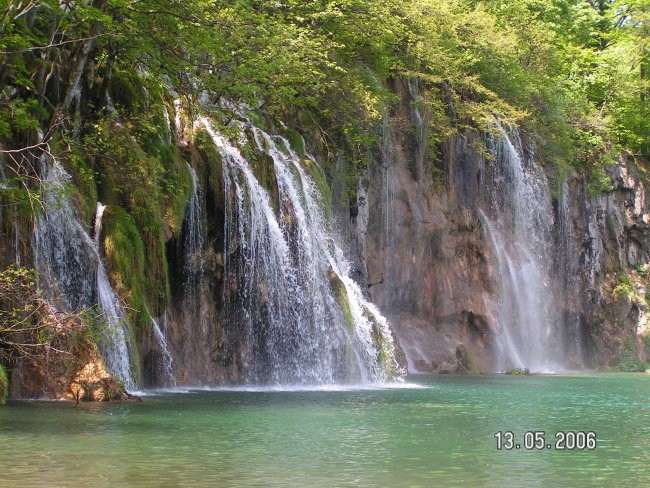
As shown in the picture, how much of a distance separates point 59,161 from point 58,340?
441 cm

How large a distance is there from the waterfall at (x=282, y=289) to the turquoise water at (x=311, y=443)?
15.7 feet

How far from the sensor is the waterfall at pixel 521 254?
35750 mm

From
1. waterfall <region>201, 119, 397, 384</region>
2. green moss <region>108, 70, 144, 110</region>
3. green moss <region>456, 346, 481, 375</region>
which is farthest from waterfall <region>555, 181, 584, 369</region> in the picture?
green moss <region>108, 70, 144, 110</region>

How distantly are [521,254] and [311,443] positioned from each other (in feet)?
88.9

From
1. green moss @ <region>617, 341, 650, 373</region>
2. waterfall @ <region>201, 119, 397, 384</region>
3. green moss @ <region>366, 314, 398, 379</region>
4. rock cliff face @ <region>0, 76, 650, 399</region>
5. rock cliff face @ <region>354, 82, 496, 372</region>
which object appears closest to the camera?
rock cliff face @ <region>0, 76, 650, 399</region>

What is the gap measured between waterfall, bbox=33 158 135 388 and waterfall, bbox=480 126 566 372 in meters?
20.7

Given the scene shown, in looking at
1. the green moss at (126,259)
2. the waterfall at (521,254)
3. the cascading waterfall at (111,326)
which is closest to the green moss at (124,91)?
the green moss at (126,259)

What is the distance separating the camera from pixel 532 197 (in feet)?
123

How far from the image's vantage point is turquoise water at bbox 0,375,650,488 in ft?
28.2

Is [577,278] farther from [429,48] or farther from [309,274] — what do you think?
[309,274]

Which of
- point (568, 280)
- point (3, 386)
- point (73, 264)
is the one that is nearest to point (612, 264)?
point (568, 280)

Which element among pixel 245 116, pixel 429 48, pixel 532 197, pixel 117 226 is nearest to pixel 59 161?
pixel 117 226

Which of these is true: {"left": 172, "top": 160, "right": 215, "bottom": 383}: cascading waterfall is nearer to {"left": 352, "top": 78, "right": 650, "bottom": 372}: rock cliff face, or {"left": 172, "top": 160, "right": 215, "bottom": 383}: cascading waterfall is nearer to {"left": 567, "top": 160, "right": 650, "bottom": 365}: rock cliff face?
{"left": 352, "top": 78, "right": 650, "bottom": 372}: rock cliff face

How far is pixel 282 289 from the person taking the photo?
883 inches
